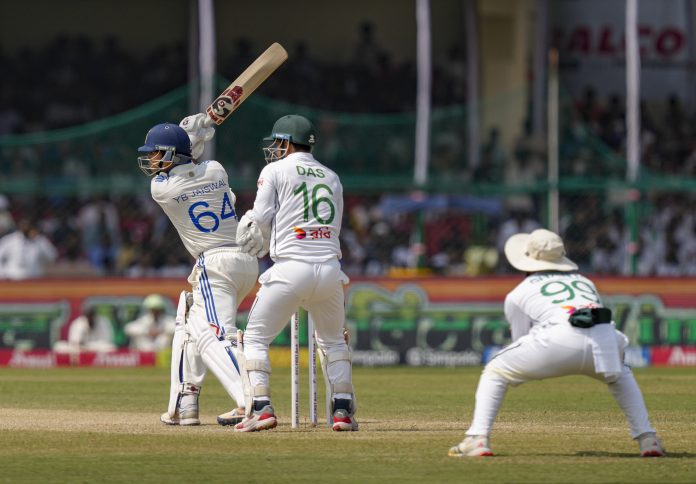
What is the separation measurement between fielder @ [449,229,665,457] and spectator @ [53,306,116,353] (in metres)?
12.4

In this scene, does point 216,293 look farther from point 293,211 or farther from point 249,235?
point 293,211

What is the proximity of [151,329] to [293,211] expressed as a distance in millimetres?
10622

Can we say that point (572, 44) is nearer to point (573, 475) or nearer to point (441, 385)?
point (441, 385)

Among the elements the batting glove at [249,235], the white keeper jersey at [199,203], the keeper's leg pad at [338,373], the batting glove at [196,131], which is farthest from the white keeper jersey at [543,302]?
the batting glove at [196,131]

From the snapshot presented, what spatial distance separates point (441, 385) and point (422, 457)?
7.13m

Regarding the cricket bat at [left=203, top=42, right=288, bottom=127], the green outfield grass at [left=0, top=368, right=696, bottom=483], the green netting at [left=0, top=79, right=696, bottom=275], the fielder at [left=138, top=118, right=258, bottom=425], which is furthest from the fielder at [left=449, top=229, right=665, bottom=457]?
the green netting at [left=0, top=79, right=696, bottom=275]

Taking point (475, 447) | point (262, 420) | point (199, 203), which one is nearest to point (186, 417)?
point (262, 420)

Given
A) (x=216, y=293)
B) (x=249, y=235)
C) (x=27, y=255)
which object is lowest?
(x=27, y=255)

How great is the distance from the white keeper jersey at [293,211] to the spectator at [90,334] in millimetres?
10774

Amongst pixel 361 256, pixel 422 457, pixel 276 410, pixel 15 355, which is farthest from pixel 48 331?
pixel 422 457

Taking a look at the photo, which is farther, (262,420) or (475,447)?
(262,420)

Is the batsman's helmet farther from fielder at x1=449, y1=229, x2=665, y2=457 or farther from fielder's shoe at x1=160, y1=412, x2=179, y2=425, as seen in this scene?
fielder at x1=449, y1=229, x2=665, y2=457

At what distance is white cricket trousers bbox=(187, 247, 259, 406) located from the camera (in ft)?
34.8

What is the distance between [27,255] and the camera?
21.1 meters
